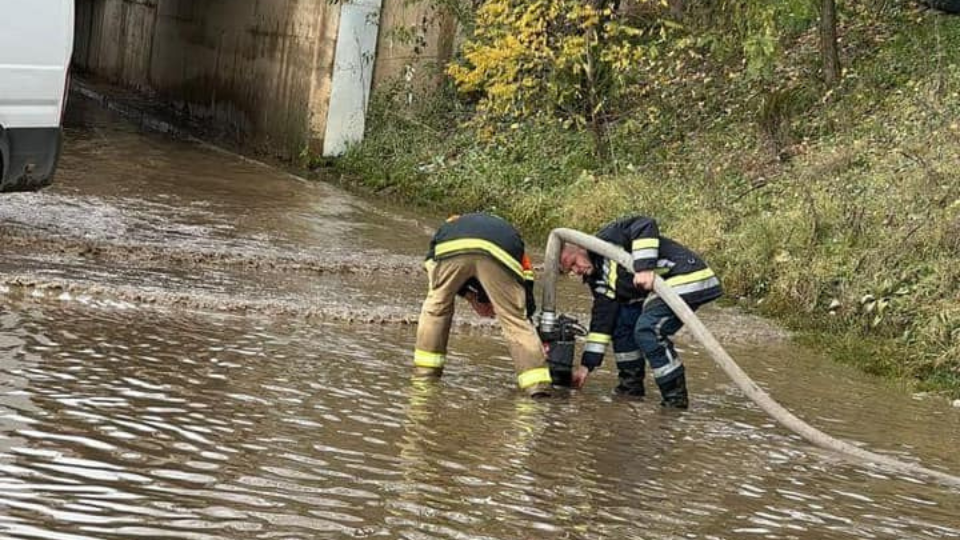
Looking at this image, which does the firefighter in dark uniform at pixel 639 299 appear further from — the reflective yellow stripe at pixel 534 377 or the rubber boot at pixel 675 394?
the reflective yellow stripe at pixel 534 377

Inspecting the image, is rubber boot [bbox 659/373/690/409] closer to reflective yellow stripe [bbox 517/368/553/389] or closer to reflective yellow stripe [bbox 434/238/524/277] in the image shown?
reflective yellow stripe [bbox 517/368/553/389]

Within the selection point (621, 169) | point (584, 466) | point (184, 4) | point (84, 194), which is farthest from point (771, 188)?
point (184, 4)

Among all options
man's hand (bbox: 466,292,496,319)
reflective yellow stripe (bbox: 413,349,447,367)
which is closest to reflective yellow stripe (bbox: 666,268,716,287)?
man's hand (bbox: 466,292,496,319)

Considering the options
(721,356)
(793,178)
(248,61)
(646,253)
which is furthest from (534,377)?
(248,61)

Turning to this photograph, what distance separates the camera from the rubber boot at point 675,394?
844 centimetres

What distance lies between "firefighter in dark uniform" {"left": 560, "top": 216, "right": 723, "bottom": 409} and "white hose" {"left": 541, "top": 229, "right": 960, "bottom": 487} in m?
0.08

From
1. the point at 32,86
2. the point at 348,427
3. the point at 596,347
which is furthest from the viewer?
the point at 32,86

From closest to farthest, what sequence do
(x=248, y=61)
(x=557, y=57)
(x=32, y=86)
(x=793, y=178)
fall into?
(x=32, y=86), (x=793, y=178), (x=557, y=57), (x=248, y=61)

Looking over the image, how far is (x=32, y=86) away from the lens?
1078 centimetres

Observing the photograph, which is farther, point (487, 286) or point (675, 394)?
point (675, 394)

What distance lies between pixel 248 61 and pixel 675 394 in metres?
18.3

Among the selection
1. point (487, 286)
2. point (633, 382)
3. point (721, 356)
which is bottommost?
point (633, 382)

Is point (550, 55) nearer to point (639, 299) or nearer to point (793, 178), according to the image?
point (793, 178)

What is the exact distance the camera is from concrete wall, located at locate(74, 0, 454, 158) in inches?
890
